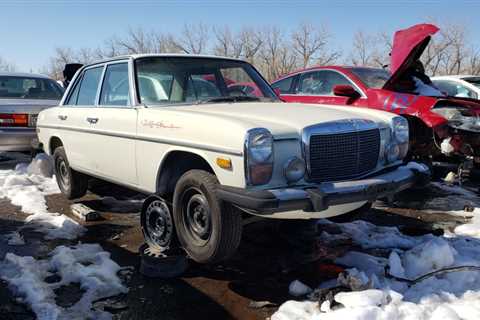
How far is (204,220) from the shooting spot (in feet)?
11.1

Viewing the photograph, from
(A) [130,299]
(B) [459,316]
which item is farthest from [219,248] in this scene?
(B) [459,316]

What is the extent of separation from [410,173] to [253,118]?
1415mm

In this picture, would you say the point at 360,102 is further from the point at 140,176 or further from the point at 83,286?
the point at 83,286

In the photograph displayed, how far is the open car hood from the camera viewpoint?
20.2 ft

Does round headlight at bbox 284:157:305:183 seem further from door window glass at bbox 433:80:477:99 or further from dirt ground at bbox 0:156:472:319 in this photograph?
door window glass at bbox 433:80:477:99

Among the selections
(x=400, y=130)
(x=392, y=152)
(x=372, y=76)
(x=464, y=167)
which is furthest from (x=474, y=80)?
(x=392, y=152)

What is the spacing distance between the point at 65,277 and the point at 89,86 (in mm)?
2462

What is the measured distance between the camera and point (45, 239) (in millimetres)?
4434

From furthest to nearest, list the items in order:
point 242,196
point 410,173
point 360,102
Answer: point 360,102
point 410,173
point 242,196

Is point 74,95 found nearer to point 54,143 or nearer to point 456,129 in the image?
point 54,143

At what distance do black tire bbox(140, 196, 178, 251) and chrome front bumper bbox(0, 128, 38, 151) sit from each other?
13.7ft

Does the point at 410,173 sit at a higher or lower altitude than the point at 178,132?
lower

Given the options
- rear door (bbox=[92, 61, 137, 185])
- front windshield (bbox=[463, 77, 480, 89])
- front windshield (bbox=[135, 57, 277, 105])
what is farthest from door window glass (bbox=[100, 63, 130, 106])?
front windshield (bbox=[463, 77, 480, 89])

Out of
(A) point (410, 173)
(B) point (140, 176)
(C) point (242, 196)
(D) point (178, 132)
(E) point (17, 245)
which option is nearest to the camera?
(C) point (242, 196)
